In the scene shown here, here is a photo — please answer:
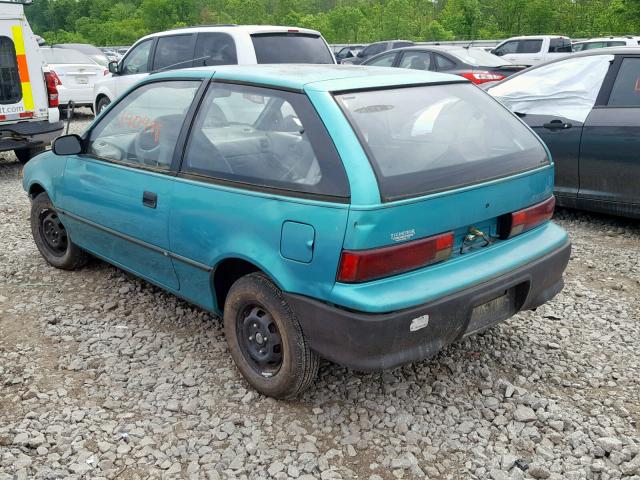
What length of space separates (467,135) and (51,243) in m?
3.39

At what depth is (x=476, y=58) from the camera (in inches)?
478

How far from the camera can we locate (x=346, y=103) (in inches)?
119

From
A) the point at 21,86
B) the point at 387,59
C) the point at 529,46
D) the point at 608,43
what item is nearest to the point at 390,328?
the point at 21,86

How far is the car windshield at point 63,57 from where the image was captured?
46.9ft

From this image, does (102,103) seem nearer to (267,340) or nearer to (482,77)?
(482,77)

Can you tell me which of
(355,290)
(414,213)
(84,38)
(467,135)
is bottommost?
(84,38)

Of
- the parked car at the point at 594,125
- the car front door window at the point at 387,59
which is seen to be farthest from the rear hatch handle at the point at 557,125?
the car front door window at the point at 387,59

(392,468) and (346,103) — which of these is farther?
(346,103)

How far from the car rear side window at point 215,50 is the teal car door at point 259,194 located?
198 inches

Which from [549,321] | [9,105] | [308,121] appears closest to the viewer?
[308,121]

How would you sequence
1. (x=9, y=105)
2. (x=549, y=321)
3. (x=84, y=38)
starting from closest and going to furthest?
(x=549, y=321), (x=9, y=105), (x=84, y=38)

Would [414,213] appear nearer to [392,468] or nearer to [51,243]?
[392,468]

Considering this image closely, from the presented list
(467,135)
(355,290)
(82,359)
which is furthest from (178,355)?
(467,135)

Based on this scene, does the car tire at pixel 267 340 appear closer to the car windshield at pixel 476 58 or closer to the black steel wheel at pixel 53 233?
the black steel wheel at pixel 53 233
